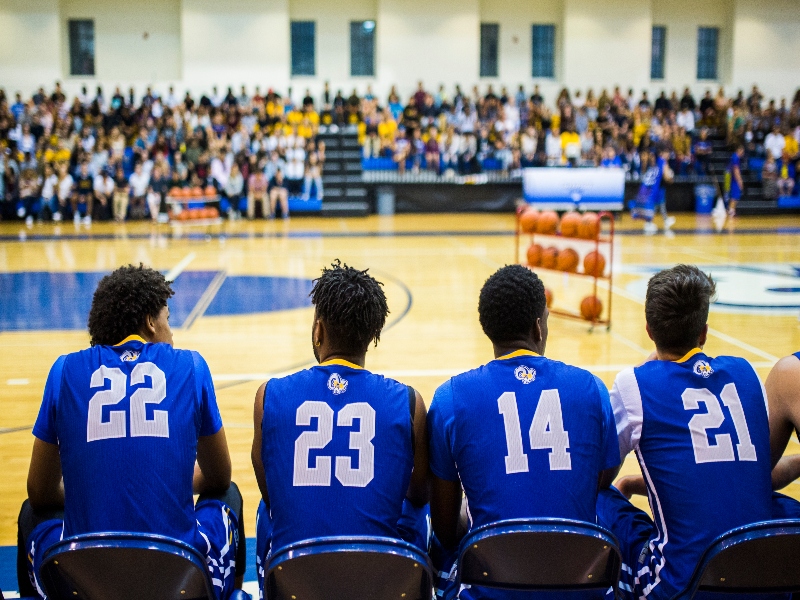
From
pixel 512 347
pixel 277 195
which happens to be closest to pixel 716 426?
pixel 512 347

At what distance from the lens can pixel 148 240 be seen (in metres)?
16.1

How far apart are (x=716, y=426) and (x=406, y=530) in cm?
99

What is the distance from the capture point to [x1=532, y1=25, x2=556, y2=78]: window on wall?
27938 millimetres

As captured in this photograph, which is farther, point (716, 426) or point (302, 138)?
point (302, 138)

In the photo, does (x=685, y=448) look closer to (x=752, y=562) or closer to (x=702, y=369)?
(x=702, y=369)

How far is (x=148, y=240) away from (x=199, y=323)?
7.93 metres

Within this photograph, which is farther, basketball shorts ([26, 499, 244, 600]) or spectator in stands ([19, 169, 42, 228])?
A: spectator in stands ([19, 169, 42, 228])

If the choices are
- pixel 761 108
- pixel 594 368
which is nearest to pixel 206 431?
pixel 594 368

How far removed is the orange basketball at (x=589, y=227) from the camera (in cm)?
822

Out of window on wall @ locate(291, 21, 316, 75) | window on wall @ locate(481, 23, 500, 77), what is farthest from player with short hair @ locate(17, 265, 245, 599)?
window on wall @ locate(481, 23, 500, 77)

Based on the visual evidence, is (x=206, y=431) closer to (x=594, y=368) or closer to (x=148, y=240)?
(x=594, y=368)

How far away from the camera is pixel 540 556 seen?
2.16 metres

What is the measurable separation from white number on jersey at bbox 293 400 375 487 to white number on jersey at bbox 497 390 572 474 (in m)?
0.39

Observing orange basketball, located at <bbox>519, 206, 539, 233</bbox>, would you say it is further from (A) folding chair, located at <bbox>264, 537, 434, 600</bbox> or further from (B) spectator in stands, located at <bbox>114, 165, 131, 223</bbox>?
(B) spectator in stands, located at <bbox>114, 165, 131, 223</bbox>
